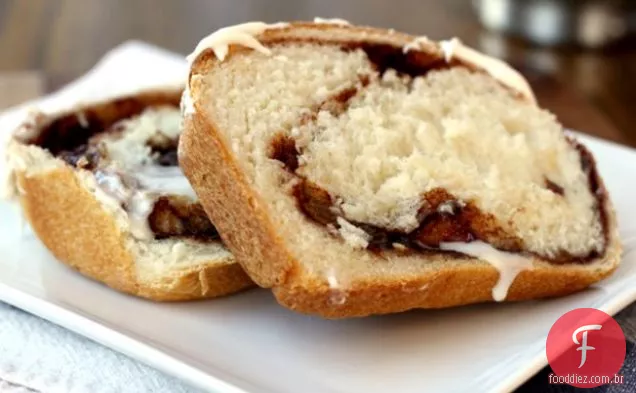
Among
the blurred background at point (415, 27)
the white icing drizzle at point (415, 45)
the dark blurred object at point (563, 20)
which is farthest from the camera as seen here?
the dark blurred object at point (563, 20)

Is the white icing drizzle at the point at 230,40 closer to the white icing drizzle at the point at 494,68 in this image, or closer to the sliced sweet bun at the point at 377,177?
the sliced sweet bun at the point at 377,177

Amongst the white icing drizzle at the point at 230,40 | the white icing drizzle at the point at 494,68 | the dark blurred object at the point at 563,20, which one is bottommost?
the dark blurred object at the point at 563,20

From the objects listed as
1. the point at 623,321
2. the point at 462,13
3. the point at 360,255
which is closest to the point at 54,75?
the point at 360,255

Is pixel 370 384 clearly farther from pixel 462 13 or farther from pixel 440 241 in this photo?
pixel 462 13

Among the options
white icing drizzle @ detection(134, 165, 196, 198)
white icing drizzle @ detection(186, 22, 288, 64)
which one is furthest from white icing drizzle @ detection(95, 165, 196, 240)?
white icing drizzle @ detection(186, 22, 288, 64)

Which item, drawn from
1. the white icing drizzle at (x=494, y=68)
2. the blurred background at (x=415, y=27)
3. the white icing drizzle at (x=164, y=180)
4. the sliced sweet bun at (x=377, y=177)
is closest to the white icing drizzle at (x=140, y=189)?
the white icing drizzle at (x=164, y=180)

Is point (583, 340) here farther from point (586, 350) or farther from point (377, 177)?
point (377, 177)
